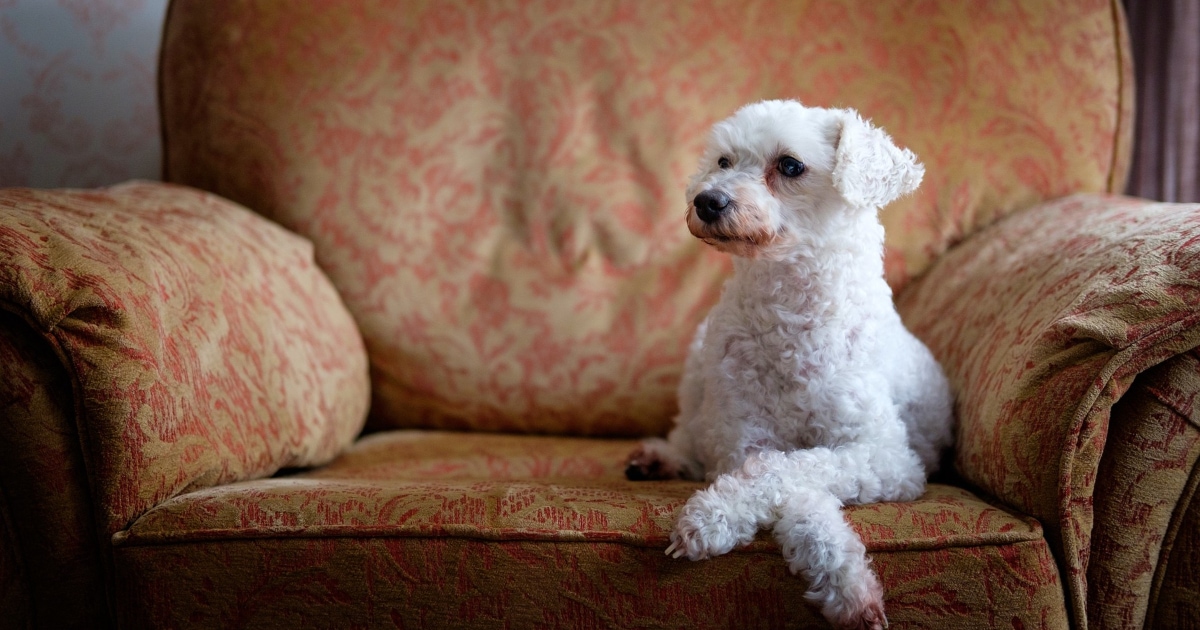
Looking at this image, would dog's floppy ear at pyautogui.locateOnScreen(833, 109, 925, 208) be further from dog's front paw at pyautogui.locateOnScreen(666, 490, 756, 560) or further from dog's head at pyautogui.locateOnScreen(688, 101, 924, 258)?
dog's front paw at pyautogui.locateOnScreen(666, 490, 756, 560)

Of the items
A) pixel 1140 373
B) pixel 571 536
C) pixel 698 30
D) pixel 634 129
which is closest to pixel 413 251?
pixel 634 129

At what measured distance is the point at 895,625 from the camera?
3.55 ft

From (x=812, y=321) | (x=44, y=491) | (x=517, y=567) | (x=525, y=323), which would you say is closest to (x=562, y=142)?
(x=525, y=323)

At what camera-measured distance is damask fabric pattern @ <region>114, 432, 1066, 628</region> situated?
1.08 m

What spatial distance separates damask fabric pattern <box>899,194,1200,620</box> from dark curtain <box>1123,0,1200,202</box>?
2.33ft

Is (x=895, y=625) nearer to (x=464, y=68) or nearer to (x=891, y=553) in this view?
(x=891, y=553)

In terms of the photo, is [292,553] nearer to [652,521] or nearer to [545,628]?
[545,628]

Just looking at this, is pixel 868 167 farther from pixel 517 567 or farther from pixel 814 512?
pixel 517 567

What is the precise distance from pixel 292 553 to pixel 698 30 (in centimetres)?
147

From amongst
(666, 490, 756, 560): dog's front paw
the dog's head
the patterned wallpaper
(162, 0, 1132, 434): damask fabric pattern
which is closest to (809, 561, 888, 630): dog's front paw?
(666, 490, 756, 560): dog's front paw

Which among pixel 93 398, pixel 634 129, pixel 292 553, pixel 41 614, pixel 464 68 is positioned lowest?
pixel 41 614

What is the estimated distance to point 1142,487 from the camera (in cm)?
109

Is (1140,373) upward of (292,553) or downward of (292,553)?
upward

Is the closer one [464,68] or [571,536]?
[571,536]
